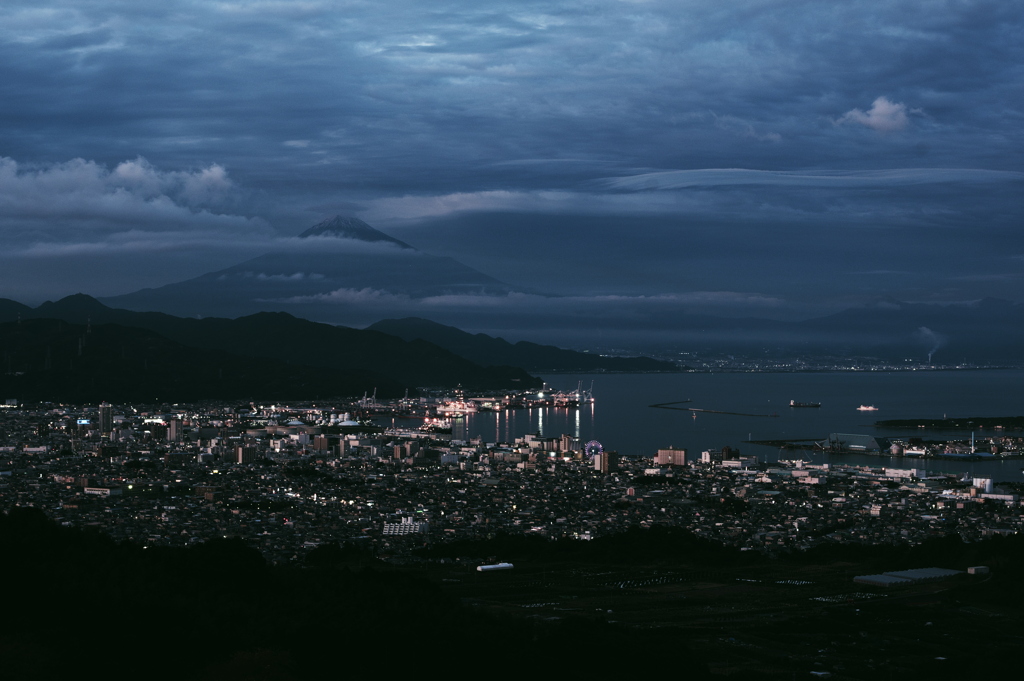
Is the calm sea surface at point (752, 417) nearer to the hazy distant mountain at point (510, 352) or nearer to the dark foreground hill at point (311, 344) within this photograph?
the dark foreground hill at point (311, 344)

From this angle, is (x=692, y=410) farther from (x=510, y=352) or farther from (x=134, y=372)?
(x=510, y=352)

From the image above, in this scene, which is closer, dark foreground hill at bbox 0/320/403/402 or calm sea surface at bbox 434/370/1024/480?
calm sea surface at bbox 434/370/1024/480

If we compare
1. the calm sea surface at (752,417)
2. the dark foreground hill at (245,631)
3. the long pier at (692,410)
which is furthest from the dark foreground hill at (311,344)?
the dark foreground hill at (245,631)

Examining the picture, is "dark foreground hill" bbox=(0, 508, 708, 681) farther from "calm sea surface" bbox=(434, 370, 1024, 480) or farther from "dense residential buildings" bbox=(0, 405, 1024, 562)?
"calm sea surface" bbox=(434, 370, 1024, 480)

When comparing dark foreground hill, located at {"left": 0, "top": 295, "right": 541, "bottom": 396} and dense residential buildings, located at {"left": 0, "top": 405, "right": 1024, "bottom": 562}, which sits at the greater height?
dark foreground hill, located at {"left": 0, "top": 295, "right": 541, "bottom": 396}

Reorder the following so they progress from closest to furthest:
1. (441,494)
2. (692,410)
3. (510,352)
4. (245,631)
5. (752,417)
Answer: (245,631) < (441,494) < (752,417) < (692,410) < (510,352)

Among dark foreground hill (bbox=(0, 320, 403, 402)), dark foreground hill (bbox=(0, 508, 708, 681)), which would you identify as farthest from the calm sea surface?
dark foreground hill (bbox=(0, 508, 708, 681))

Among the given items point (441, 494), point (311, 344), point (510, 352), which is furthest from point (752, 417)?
point (510, 352)
